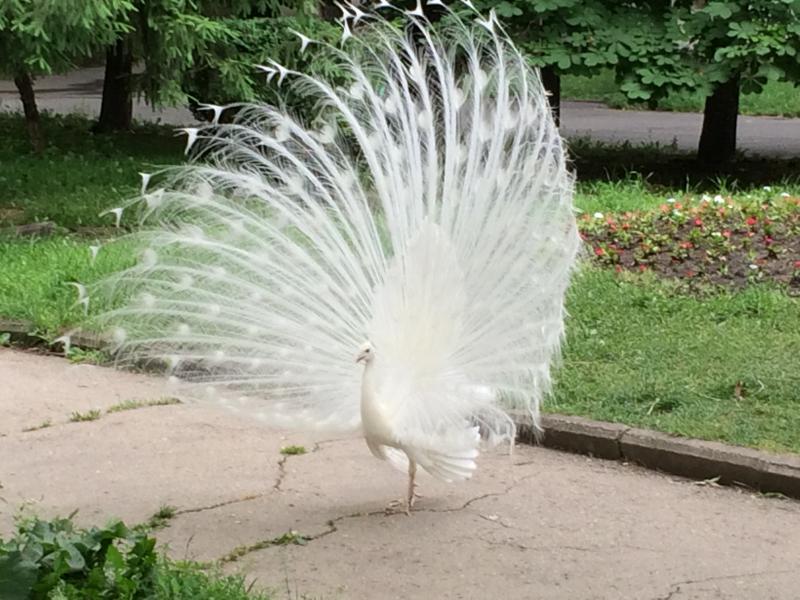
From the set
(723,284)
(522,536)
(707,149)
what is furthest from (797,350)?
(707,149)

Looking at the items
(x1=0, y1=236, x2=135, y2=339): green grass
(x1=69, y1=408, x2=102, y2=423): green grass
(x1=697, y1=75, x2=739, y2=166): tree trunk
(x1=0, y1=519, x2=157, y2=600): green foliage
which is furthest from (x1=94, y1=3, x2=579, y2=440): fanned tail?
(x1=697, y1=75, x2=739, y2=166): tree trunk

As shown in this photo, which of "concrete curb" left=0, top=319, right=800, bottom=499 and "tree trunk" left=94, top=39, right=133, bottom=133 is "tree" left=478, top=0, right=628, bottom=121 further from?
"concrete curb" left=0, top=319, right=800, bottom=499

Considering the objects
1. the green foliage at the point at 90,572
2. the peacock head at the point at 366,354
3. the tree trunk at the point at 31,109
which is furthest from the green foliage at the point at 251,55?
the green foliage at the point at 90,572

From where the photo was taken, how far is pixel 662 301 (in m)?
7.65

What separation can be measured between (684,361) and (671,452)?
48.2 inches

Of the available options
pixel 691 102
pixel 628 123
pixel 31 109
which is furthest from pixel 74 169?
pixel 691 102

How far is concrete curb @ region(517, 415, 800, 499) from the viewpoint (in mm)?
5238

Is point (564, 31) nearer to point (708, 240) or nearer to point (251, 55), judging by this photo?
point (251, 55)

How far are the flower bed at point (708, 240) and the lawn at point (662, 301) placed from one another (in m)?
0.01

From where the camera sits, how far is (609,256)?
882 centimetres

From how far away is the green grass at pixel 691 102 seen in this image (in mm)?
22594

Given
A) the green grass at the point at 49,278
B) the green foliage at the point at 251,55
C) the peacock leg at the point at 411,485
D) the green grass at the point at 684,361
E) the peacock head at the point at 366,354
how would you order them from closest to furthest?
the peacock head at the point at 366,354 < the peacock leg at the point at 411,485 < the green grass at the point at 684,361 < the green grass at the point at 49,278 < the green foliage at the point at 251,55

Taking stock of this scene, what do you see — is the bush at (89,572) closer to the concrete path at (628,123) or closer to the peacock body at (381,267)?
the peacock body at (381,267)

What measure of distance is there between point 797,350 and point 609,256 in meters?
2.26
